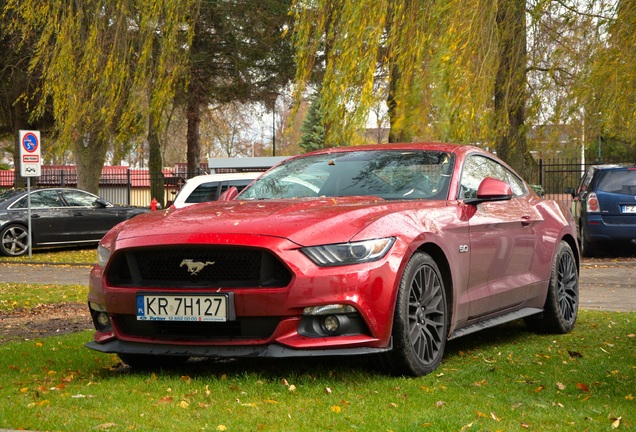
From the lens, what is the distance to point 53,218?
23703 millimetres

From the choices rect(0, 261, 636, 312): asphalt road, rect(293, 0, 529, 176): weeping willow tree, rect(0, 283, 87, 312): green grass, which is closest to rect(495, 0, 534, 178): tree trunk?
rect(293, 0, 529, 176): weeping willow tree

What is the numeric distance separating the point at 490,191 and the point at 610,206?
1213cm

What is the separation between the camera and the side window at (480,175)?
754 cm

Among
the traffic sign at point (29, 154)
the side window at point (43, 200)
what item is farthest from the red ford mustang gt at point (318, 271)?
the side window at point (43, 200)

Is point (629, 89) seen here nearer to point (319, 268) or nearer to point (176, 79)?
point (319, 268)

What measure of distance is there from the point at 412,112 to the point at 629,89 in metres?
3.23

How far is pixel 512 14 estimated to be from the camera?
1494cm

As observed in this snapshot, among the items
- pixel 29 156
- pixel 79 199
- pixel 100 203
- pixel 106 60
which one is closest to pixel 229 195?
pixel 106 60

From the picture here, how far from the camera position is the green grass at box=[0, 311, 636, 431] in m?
5.00

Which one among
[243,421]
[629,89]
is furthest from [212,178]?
[243,421]

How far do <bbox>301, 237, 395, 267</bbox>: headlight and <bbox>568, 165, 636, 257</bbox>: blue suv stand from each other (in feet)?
44.6

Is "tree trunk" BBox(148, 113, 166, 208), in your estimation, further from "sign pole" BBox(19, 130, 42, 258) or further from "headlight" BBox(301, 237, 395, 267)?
"headlight" BBox(301, 237, 395, 267)

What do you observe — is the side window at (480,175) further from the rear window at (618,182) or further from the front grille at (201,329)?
the rear window at (618,182)

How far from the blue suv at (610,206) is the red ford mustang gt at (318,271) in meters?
11.7
